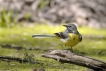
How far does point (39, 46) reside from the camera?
6297 millimetres

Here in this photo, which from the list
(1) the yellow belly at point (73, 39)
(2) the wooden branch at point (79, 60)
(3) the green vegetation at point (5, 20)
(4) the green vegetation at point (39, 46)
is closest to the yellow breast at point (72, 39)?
(1) the yellow belly at point (73, 39)

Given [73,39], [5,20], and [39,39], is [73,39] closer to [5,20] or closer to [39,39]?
[39,39]

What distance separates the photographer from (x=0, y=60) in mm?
4637

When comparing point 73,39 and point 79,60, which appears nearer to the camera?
point 79,60

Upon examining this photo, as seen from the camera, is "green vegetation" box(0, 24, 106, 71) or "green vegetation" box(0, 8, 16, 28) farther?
"green vegetation" box(0, 8, 16, 28)

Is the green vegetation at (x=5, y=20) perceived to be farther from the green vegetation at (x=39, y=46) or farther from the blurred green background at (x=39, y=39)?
the green vegetation at (x=39, y=46)

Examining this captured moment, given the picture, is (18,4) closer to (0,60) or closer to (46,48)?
(46,48)

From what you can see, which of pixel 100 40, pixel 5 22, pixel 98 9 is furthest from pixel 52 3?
pixel 100 40

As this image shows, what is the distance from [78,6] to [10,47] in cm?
385

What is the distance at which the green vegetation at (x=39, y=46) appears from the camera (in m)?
4.44

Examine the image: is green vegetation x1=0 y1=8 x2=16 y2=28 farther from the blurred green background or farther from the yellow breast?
the yellow breast

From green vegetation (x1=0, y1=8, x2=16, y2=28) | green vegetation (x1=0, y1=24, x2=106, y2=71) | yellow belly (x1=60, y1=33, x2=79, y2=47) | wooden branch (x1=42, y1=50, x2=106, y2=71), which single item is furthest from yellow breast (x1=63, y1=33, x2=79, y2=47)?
green vegetation (x1=0, y1=8, x2=16, y2=28)

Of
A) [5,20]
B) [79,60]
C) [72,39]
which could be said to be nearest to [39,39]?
[5,20]

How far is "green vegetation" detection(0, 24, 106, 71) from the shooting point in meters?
4.44
